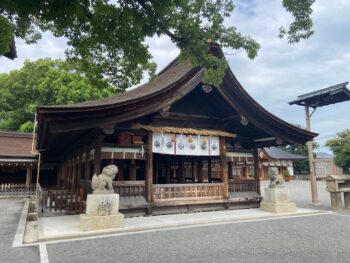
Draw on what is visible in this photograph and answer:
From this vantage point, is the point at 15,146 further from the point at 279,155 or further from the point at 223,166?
the point at 279,155

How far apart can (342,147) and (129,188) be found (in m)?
31.5

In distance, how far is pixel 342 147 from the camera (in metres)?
31.9

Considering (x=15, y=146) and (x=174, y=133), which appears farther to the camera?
(x=15, y=146)

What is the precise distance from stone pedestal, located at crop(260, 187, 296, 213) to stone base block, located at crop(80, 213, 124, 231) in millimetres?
5778

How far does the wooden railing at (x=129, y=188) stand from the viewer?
8883mm

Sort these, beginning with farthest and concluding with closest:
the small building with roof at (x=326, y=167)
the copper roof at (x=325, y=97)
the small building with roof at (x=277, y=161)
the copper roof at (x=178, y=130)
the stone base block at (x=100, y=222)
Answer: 1. the small building with roof at (x=326, y=167)
2. the small building with roof at (x=277, y=161)
3. the copper roof at (x=325, y=97)
4. the copper roof at (x=178, y=130)
5. the stone base block at (x=100, y=222)

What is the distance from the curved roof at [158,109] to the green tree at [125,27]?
1307 millimetres

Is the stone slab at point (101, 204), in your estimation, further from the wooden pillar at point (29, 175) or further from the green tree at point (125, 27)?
the wooden pillar at point (29, 175)

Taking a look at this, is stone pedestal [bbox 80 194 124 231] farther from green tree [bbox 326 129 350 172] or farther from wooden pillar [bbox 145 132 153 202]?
green tree [bbox 326 129 350 172]

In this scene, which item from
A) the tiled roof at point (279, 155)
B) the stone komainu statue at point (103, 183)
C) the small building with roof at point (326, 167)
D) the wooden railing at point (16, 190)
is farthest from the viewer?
the small building with roof at point (326, 167)

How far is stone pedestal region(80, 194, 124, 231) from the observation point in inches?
273

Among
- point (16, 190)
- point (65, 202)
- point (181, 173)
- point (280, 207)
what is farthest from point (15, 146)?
point (280, 207)

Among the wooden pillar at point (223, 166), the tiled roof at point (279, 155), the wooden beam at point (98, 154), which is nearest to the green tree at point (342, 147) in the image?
the tiled roof at point (279, 155)

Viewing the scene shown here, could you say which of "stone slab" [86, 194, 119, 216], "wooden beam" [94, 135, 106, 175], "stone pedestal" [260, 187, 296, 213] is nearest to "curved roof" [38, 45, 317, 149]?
"wooden beam" [94, 135, 106, 175]
